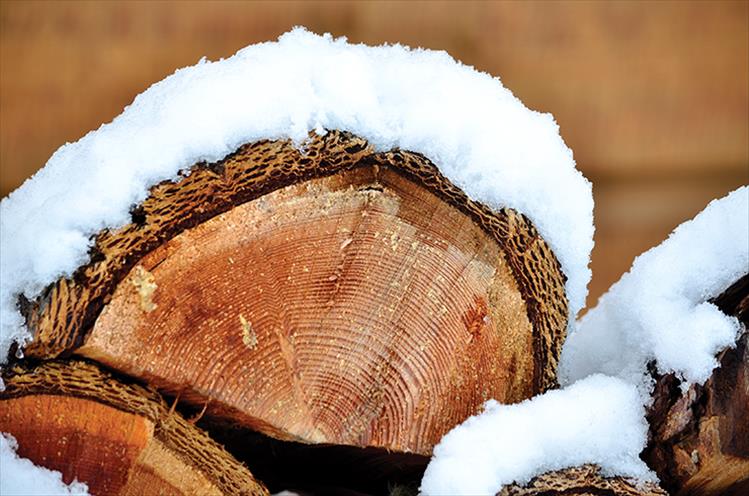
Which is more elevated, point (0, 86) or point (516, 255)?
point (0, 86)

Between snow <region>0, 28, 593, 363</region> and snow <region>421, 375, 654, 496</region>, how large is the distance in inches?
2.4

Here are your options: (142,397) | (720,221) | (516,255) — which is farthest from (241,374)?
(720,221)

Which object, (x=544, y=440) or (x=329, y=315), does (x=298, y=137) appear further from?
(x=544, y=440)

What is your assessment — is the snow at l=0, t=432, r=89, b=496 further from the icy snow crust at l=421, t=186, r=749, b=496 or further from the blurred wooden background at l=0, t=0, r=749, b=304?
the blurred wooden background at l=0, t=0, r=749, b=304

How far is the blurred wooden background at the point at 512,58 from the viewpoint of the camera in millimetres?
800

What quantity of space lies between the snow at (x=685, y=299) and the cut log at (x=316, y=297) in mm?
59

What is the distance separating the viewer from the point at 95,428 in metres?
0.37

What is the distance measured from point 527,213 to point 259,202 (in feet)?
0.46

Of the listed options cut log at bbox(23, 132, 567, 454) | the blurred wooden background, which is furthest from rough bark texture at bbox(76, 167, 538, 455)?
the blurred wooden background

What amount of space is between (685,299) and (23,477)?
1.09 feet

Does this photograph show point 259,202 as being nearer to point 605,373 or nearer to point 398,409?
point 398,409

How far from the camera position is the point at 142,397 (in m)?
0.37

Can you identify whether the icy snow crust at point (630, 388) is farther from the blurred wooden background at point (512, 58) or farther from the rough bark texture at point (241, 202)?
the blurred wooden background at point (512, 58)

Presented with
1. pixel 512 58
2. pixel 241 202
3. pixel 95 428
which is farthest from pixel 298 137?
pixel 512 58
